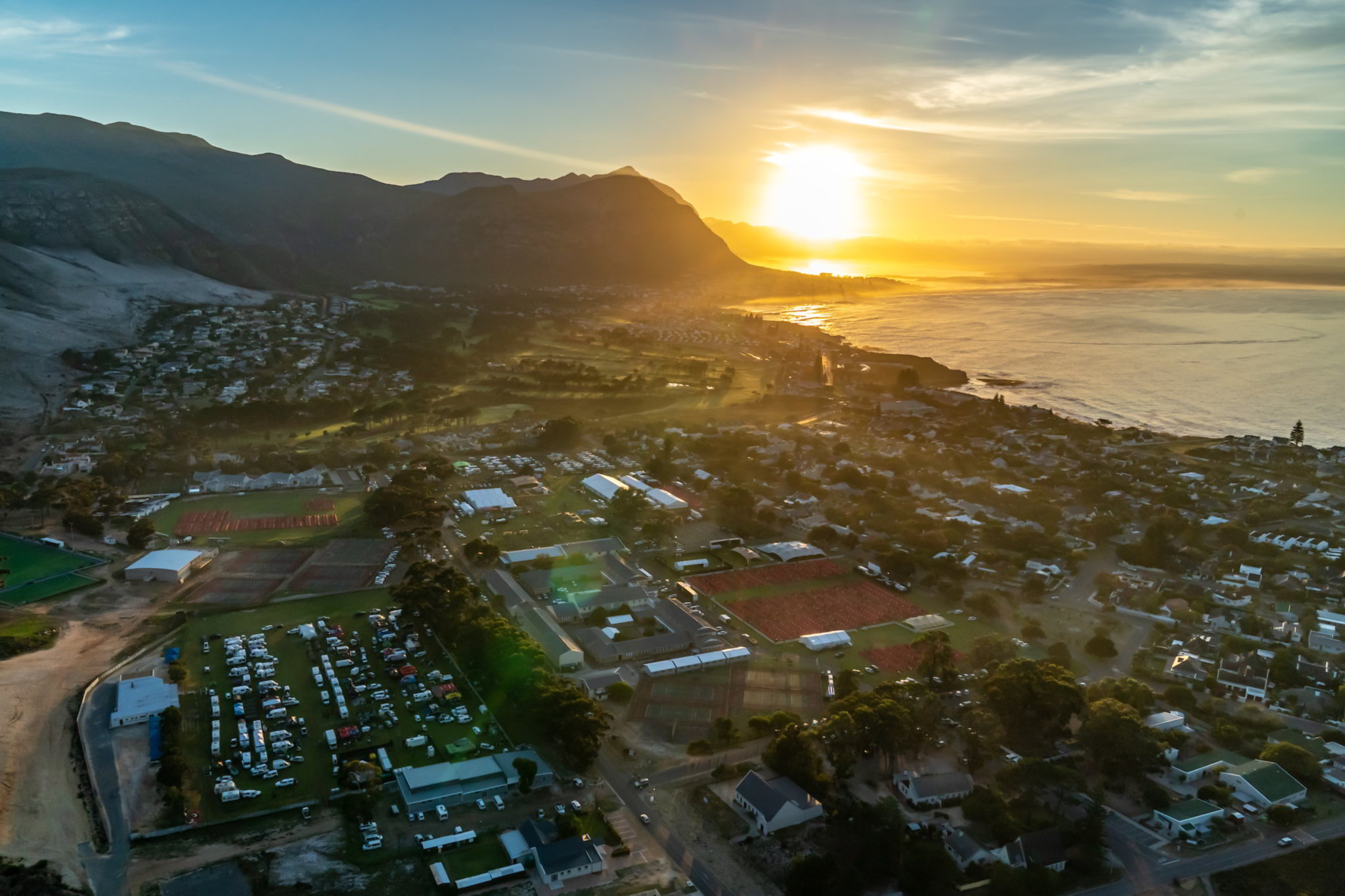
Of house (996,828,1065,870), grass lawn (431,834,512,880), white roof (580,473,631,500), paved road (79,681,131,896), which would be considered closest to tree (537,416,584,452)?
white roof (580,473,631,500)

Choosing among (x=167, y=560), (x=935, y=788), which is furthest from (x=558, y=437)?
(x=935, y=788)

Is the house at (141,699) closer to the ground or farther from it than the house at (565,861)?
farther from it

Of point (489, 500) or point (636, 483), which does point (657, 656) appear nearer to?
point (489, 500)

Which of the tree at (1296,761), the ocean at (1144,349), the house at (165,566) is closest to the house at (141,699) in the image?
the house at (165,566)

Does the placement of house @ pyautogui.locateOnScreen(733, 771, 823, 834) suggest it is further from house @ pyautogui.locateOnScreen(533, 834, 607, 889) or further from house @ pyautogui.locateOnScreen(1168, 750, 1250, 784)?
house @ pyautogui.locateOnScreen(1168, 750, 1250, 784)

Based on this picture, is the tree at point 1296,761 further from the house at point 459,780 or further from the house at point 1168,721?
the house at point 459,780
